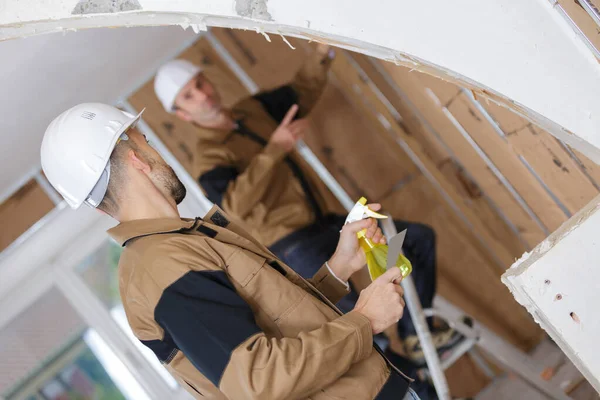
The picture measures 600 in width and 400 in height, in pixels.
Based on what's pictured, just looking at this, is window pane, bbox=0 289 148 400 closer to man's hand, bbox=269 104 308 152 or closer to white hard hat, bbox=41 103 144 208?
man's hand, bbox=269 104 308 152

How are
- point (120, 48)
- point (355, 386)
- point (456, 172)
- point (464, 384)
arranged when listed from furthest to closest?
point (464, 384) → point (456, 172) → point (120, 48) → point (355, 386)

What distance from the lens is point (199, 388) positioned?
1.39m

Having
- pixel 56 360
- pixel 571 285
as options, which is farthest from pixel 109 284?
pixel 571 285

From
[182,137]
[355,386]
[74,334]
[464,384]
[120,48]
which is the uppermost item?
[120,48]

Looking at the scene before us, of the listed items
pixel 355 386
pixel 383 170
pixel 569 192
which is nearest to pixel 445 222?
pixel 383 170

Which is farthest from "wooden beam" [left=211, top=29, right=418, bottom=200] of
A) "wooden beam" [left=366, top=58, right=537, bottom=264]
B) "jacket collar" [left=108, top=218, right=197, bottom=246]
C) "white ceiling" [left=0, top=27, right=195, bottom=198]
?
"jacket collar" [left=108, top=218, right=197, bottom=246]

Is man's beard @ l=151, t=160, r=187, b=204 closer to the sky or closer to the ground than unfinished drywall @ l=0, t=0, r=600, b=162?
closer to the sky

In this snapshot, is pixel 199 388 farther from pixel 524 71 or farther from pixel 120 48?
pixel 120 48

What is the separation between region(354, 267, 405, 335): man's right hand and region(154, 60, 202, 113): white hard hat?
1556 mm

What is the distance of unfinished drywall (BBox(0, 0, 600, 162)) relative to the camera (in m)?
1.22

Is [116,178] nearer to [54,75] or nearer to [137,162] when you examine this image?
[137,162]

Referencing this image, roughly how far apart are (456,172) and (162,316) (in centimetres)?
197

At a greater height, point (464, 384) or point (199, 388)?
point (199, 388)

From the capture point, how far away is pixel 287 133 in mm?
2566
